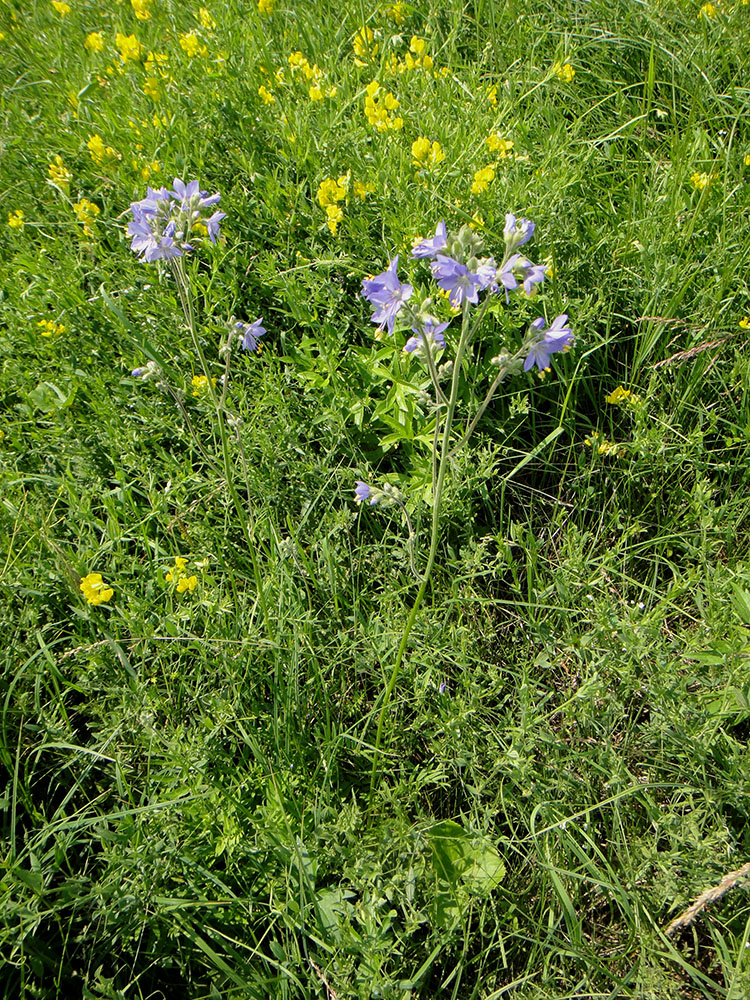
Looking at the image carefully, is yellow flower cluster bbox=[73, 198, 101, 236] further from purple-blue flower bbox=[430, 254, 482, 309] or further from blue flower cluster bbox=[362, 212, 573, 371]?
purple-blue flower bbox=[430, 254, 482, 309]

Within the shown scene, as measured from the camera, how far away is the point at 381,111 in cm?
295

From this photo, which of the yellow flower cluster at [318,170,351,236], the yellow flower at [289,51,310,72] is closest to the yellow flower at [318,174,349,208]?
the yellow flower cluster at [318,170,351,236]

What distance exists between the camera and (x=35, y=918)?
173cm

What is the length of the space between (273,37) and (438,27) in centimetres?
84

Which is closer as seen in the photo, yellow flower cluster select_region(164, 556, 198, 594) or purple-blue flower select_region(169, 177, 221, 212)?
purple-blue flower select_region(169, 177, 221, 212)

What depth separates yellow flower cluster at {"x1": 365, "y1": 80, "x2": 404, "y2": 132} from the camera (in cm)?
294

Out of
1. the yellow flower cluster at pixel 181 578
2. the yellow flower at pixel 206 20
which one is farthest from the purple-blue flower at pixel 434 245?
the yellow flower at pixel 206 20

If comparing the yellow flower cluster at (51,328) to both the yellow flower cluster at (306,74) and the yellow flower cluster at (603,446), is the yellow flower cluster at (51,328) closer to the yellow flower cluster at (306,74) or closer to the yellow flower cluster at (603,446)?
the yellow flower cluster at (306,74)

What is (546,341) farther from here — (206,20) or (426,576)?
(206,20)

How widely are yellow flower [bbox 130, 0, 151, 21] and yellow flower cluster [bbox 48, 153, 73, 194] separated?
98 cm

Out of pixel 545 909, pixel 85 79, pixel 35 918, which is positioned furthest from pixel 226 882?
pixel 85 79

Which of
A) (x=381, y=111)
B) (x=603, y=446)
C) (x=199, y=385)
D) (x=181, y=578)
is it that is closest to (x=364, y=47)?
(x=381, y=111)

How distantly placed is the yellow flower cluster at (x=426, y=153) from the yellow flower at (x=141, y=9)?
1.83 meters

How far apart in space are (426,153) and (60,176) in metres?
1.68
